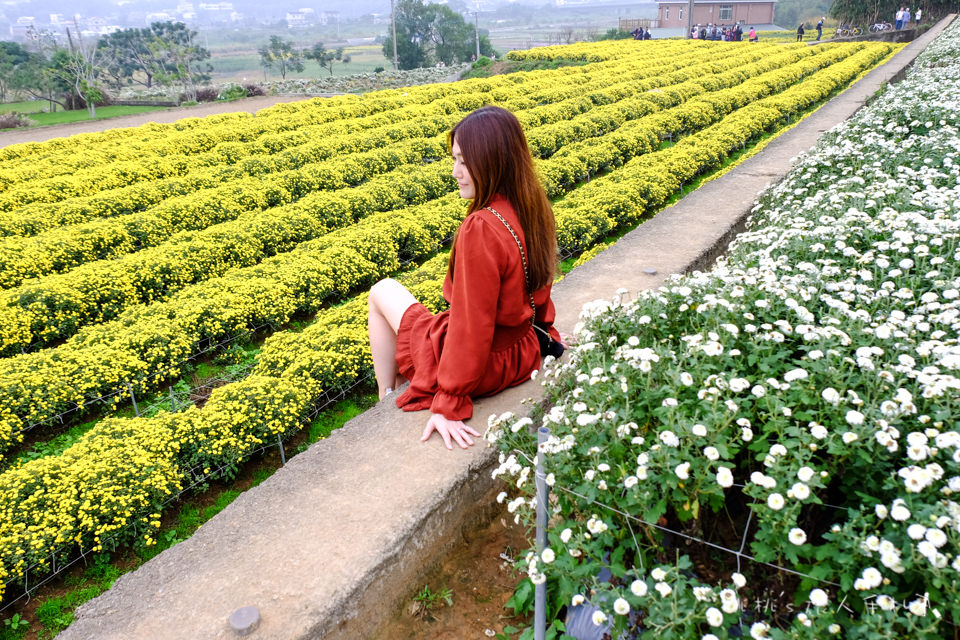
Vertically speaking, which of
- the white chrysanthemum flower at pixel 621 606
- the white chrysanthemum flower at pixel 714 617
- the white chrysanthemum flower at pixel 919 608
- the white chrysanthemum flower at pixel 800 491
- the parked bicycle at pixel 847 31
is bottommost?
the white chrysanthemum flower at pixel 621 606

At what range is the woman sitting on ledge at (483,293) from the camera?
2662mm

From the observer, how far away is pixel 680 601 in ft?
5.31

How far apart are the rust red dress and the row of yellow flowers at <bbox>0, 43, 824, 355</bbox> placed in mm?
4277

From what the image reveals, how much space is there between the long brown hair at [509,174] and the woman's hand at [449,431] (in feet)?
2.19

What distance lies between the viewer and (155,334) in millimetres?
5156

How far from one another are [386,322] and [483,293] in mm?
773

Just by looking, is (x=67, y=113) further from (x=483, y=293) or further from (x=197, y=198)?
(x=483, y=293)

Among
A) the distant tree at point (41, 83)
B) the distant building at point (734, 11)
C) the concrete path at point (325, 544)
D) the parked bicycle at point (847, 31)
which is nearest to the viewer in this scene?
the concrete path at point (325, 544)

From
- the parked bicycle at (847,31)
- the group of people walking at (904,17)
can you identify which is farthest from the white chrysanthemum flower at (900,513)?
the parked bicycle at (847,31)

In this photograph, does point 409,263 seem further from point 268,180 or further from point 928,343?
point 928,343

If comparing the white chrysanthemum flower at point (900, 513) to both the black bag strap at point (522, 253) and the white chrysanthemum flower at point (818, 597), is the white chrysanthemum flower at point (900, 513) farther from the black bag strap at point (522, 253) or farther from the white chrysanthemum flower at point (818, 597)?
the black bag strap at point (522, 253)

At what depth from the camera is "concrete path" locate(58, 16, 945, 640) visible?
2.15 meters

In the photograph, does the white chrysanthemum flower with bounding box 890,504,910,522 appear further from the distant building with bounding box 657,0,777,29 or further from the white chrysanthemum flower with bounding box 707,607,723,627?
the distant building with bounding box 657,0,777,29

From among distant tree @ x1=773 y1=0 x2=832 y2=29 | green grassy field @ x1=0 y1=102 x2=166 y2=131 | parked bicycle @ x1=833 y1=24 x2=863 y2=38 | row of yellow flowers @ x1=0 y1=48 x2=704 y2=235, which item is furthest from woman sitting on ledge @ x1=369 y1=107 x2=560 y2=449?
distant tree @ x1=773 y1=0 x2=832 y2=29
